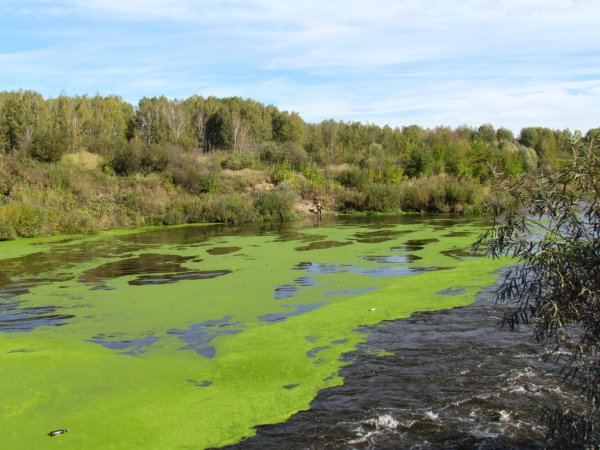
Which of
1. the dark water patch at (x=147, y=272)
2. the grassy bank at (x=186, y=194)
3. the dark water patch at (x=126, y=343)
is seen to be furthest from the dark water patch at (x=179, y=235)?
the dark water patch at (x=126, y=343)

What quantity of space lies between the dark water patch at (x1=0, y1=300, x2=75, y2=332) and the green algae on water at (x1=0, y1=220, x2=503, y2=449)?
3cm

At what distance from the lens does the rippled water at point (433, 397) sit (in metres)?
4.33

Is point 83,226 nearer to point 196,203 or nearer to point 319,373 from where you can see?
point 196,203

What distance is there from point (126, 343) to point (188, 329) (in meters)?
0.88

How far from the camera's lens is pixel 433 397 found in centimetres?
505

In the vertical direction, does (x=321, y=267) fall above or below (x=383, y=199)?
below

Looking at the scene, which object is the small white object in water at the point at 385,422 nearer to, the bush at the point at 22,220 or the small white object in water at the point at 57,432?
the small white object in water at the point at 57,432

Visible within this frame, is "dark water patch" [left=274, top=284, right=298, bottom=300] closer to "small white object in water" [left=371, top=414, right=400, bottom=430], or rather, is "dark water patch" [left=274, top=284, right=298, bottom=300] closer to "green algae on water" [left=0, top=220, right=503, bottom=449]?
"green algae on water" [left=0, top=220, right=503, bottom=449]

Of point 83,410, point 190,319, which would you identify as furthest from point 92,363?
point 190,319

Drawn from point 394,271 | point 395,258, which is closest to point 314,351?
point 394,271

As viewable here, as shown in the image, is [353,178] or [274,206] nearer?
[274,206]

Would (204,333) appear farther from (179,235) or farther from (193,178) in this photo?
(193,178)

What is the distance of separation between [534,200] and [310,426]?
267 centimetres

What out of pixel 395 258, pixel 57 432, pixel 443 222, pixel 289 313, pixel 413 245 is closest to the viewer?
pixel 57 432
